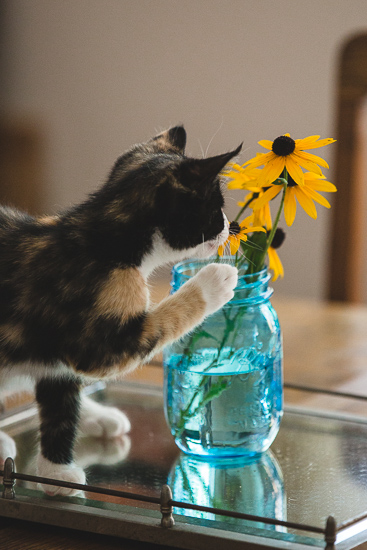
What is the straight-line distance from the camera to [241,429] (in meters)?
0.79

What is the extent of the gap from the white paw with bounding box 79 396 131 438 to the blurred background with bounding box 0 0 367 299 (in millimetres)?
1385

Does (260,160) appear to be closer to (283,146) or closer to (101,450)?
(283,146)

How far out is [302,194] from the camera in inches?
29.5

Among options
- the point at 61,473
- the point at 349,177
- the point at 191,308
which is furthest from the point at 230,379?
the point at 349,177

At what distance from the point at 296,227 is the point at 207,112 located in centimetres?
55

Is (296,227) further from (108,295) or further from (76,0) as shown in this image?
(108,295)

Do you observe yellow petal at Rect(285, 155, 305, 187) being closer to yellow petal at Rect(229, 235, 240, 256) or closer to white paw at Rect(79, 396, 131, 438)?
yellow petal at Rect(229, 235, 240, 256)

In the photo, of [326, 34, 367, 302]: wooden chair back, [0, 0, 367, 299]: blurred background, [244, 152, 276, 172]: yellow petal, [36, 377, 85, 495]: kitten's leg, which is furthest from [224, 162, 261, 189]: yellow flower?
[0, 0, 367, 299]: blurred background

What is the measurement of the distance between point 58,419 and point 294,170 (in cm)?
35

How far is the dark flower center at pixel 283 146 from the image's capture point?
0.73 metres

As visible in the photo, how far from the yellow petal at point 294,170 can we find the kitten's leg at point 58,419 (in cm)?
30

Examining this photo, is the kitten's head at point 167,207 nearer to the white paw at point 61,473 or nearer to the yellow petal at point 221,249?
the yellow petal at point 221,249

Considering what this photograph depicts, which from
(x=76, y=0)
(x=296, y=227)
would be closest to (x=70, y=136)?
(x=76, y=0)

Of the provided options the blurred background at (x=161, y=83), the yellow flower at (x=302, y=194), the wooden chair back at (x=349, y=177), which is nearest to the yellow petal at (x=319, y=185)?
the yellow flower at (x=302, y=194)
